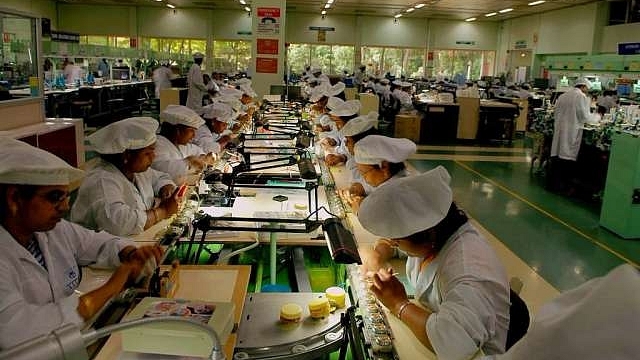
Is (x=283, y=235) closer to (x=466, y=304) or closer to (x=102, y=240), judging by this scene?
(x=102, y=240)

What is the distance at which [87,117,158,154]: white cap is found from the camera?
2559 mm

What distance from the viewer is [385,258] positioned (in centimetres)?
239

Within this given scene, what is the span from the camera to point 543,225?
17.2 ft

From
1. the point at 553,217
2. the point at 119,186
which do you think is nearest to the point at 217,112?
the point at 119,186

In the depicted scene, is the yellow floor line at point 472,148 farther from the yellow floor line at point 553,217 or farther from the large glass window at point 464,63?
the large glass window at point 464,63

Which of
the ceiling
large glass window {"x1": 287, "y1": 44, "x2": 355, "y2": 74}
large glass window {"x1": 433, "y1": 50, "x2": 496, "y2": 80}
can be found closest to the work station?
the ceiling

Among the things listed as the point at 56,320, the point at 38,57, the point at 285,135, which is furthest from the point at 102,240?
the point at 38,57

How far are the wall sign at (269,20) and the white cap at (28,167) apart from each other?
24.5 feet

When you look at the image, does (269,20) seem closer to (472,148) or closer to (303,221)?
(472,148)

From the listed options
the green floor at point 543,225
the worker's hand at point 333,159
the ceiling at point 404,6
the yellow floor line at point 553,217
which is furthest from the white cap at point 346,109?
the ceiling at point 404,6

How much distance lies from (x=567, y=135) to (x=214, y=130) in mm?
4484

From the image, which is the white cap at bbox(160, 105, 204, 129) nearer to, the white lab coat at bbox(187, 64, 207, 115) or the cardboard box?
the cardboard box

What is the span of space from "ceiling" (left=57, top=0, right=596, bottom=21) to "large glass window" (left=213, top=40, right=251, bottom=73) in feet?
4.70

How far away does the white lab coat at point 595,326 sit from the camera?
2.26 ft
